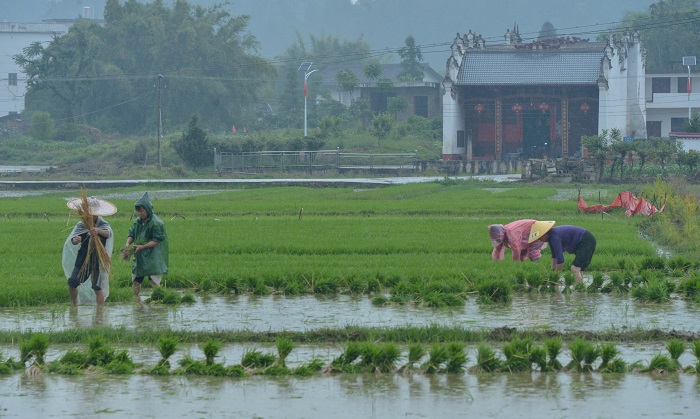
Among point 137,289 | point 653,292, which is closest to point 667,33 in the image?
point 653,292

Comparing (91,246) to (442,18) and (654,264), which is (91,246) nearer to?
(654,264)

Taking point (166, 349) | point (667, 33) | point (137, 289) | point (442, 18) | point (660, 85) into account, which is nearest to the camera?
point (166, 349)

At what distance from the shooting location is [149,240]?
13.2m

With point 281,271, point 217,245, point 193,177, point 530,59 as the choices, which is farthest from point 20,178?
point 281,271

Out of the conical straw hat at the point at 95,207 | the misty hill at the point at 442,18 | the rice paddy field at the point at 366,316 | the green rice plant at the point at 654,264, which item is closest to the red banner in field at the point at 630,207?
the rice paddy field at the point at 366,316

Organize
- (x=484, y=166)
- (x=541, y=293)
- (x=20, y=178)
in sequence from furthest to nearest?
1. (x=484, y=166)
2. (x=20, y=178)
3. (x=541, y=293)

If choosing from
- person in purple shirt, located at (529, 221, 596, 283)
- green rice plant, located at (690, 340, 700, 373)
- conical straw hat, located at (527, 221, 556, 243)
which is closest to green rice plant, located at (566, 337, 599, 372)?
green rice plant, located at (690, 340, 700, 373)

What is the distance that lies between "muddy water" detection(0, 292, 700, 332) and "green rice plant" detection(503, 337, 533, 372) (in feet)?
5.57

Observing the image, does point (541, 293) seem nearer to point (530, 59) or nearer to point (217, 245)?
point (217, 245)

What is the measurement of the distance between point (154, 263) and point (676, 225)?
475 inches

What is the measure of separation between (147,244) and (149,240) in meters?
0.15

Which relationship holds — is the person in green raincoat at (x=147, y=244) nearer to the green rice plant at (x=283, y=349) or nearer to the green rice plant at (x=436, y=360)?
the green rice plant at (x=283, y=349)

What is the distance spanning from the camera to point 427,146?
54.8 meters

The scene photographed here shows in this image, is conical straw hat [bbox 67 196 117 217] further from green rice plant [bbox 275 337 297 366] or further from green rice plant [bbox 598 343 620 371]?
green rice plant [bbox 598 343 620 371]
